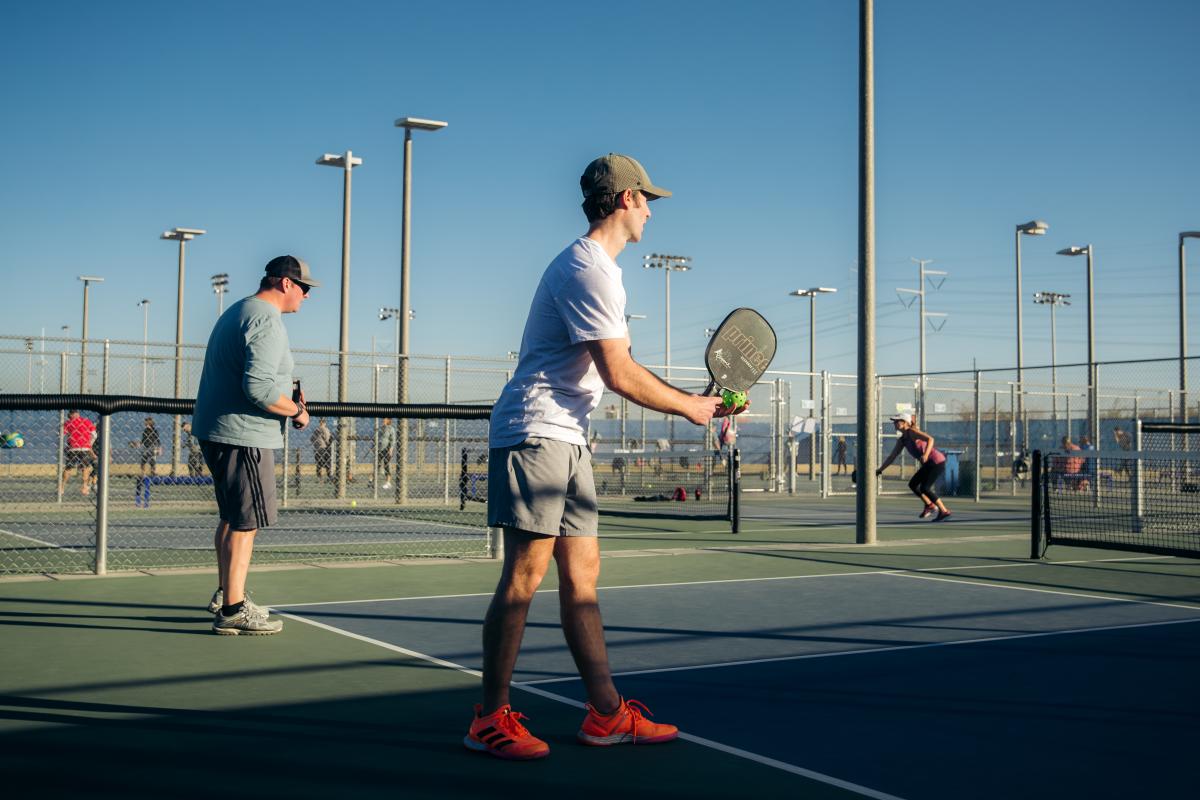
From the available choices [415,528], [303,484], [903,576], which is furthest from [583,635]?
[303,484]

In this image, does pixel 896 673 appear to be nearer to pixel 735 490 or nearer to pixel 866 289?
pixel 866 289

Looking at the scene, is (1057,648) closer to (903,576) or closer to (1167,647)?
(1167,647)

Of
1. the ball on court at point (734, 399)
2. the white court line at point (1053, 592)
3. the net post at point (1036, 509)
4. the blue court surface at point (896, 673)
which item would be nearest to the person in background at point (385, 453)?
the net post at point (1036, 509)

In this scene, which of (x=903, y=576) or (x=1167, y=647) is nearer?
(x=1167, y=647)

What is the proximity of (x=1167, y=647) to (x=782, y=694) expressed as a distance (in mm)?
2579

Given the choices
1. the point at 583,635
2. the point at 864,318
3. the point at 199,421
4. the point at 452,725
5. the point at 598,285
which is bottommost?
the point at 452,725

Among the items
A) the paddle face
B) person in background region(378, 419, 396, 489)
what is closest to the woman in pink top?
person in background region(378, 419, 396, 489)

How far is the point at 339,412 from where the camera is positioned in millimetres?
10164

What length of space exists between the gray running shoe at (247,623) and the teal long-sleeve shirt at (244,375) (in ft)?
2.92

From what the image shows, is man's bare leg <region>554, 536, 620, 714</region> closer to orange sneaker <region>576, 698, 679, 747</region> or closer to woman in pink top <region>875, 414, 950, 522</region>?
orange sneaker <region>576, 698, 679, 747</region>

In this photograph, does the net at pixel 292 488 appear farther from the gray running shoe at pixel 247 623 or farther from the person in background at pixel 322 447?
the gray running shoe at pixel 247 623

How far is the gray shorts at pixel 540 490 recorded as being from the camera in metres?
4.16

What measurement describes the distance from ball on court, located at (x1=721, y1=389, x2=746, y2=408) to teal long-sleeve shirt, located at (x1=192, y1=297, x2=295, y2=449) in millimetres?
2709

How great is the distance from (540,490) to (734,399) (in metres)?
1.12
